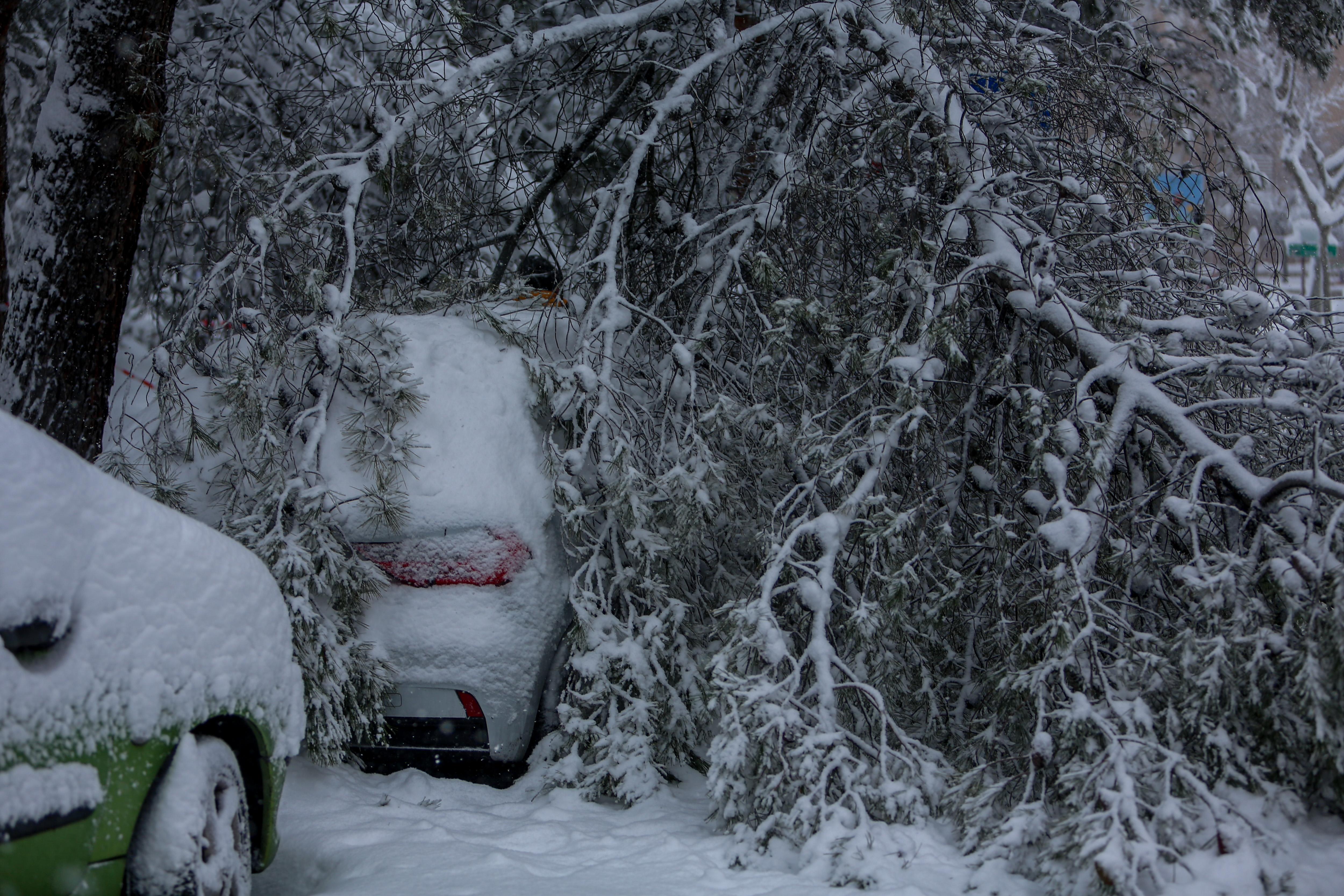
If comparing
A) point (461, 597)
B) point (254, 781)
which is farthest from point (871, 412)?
point (254, 781)

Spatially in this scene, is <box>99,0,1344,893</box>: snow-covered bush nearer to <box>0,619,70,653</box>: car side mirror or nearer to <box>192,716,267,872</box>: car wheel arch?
<box>192,716,267,872</box>: car wheel arch

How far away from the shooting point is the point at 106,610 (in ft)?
7.62

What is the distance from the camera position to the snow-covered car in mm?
3924

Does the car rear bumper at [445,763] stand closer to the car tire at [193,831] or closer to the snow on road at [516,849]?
the snow on road at [516,849]

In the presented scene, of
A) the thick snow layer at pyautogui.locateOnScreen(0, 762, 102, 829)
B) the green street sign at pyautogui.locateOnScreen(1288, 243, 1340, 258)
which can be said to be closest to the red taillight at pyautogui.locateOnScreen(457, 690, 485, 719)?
the thick snow layer at pyautogui.locateOnScreen(0, 762, 102, 829)

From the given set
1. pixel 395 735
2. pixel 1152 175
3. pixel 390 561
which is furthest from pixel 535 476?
pixel 1152 175

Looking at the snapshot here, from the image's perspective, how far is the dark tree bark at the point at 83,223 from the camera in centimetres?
499

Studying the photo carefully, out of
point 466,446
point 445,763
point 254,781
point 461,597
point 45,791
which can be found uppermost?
point 466,446

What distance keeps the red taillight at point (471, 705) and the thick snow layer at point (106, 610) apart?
107cm

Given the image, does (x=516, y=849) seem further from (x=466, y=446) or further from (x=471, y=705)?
(x=466, y=446)

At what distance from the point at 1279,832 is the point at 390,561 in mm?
3048

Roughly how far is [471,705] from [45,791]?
1.93 m

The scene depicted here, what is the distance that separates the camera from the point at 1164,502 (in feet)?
11.5

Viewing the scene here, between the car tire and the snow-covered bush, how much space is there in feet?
3.27
